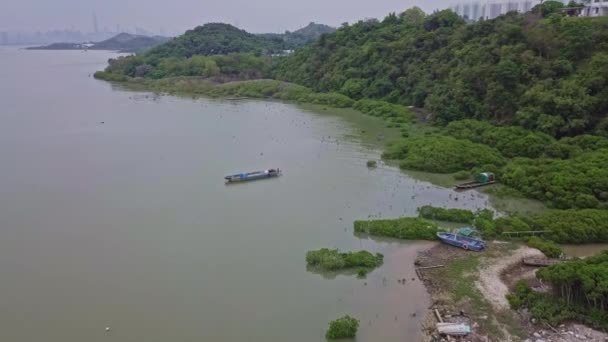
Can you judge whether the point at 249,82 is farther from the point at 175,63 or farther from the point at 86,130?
the point at 86,130

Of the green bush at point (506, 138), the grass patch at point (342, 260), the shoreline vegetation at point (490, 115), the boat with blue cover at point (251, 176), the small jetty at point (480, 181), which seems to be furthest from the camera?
the green bush at point (506, 138)

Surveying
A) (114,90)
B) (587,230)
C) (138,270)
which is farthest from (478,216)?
(114,90)

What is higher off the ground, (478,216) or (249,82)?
(249,82)

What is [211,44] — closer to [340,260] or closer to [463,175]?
[463,175]

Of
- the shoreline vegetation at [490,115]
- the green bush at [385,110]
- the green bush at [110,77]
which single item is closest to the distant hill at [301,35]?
the green bush at [110,77]

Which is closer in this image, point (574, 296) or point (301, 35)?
point (574, 296)

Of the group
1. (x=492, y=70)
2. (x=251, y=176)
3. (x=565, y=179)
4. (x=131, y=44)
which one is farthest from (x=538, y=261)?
(x=131, y=44)

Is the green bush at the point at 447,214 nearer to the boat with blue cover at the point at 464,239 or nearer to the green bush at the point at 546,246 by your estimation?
the boat with blue cover at the point at 464,239
